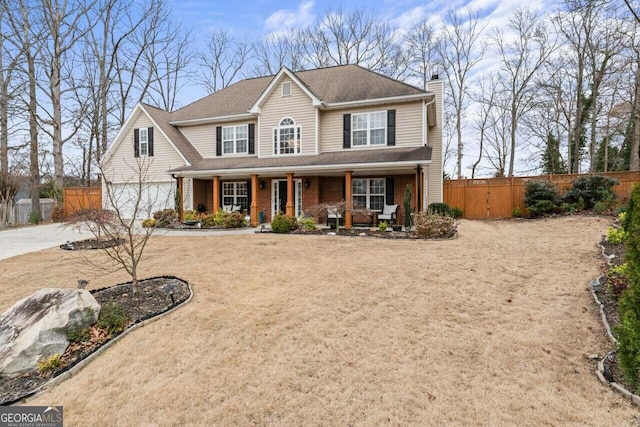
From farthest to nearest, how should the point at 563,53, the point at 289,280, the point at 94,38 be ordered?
the point at 94,38, the point at 563,53, the point at 289,280

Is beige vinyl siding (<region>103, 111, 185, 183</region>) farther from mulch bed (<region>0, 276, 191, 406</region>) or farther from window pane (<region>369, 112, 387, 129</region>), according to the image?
mulch bed (<region>0, 276, 191, 406</region>)

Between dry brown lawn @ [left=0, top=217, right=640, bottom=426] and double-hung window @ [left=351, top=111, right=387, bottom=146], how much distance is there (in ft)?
27.5

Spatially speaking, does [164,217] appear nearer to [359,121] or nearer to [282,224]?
[282,224]

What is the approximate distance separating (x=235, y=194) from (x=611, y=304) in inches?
601

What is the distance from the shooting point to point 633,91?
59.8 ft

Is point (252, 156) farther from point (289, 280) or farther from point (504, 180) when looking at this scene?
point (504, 180)

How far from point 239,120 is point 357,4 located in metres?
16.3

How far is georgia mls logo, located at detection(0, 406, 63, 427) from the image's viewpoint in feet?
10.0

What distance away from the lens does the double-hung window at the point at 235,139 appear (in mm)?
16766

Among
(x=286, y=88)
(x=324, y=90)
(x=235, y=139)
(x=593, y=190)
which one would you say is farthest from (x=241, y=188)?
(x=593, y=190)

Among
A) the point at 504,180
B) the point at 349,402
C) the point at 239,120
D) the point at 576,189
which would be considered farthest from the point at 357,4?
the point at 349,402

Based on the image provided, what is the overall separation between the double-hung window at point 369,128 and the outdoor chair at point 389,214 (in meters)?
2.83

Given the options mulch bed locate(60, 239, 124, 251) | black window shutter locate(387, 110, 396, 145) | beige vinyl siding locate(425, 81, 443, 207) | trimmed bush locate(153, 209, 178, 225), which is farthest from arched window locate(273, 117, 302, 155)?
mulch bed locate(60, 239, 124, 251)

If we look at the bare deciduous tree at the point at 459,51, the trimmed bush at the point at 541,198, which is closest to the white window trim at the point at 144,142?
the trimmed bush at the point at 541,198
